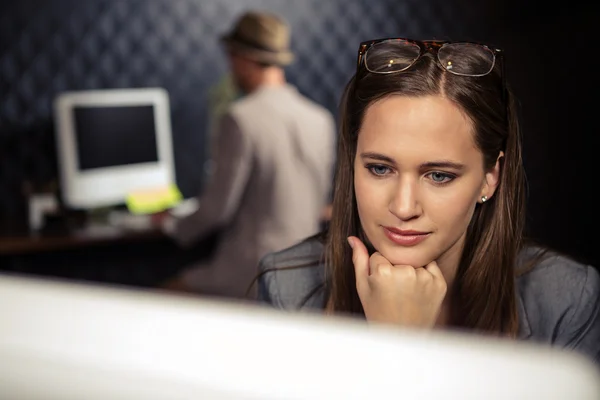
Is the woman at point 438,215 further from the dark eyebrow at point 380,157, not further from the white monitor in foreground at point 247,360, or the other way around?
the white monitor in foreground at point 247,360

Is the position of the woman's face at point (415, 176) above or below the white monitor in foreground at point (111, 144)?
above

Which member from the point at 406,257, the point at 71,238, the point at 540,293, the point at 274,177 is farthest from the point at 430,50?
the point at 71,238

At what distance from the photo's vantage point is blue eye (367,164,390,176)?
883 millimetres

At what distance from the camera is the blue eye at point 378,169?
2.90 feet

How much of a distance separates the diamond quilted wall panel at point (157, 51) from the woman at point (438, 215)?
7.22 feet

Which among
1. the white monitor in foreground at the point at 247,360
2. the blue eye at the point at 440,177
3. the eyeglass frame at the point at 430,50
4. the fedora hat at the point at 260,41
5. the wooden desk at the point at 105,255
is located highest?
the fedora hat at the point at 260,41

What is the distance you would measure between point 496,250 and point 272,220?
1.29 metres

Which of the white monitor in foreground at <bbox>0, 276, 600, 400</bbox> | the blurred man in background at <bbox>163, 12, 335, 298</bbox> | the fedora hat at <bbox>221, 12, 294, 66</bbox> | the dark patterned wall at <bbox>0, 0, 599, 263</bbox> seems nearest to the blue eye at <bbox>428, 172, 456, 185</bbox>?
the white monitor in foreground at <bbox>0, 276, 600, 400</bbox>

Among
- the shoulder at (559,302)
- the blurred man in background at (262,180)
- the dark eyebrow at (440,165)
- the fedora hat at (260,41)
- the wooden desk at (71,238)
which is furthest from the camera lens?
the wooden desk at (71,238)

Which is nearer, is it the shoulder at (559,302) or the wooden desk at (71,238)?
the shoulder at (559,302)

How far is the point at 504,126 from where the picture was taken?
932mm

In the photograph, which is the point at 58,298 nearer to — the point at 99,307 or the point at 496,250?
the point at 99,307

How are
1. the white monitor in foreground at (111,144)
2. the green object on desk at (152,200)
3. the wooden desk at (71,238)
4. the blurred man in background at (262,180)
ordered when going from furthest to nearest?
the green object on desk at (152,200), the white monitor in foreground at (111,144), the wooden desk at (71,238), the blurred man in background at (262,180)

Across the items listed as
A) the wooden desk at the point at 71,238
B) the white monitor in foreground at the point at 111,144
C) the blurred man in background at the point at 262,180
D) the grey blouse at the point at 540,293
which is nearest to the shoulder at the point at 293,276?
the grey blouse at the point at 540,293
